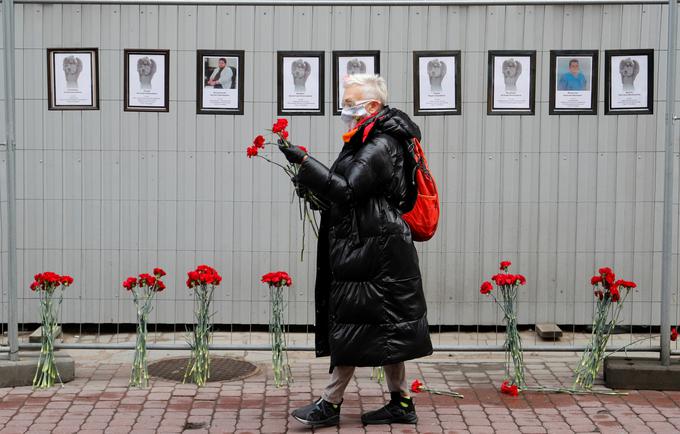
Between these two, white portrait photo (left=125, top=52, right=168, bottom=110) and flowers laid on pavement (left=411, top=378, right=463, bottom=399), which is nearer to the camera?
flowers laid on pavement (left=411, top=378, right=463, bottom=399)

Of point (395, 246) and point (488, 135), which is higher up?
point (488, 135)

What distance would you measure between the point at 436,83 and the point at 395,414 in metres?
2.95

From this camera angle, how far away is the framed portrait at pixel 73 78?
25.2 ft

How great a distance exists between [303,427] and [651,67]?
3.91 m

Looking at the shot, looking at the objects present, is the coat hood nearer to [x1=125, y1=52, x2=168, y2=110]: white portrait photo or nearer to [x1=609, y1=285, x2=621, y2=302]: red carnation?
[x1=609, y1=285, x2=621, y2=302]: red carnation

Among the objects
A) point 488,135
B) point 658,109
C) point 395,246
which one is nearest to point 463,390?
point 395,246

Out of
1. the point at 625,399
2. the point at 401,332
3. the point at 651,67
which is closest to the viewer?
the point at 401,332

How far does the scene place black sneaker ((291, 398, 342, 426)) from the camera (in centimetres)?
570

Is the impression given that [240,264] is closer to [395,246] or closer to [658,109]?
[395,246]

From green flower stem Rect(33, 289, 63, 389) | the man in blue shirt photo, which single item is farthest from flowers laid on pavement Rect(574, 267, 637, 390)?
green flower stem Rect(33, 289, 63, 389)

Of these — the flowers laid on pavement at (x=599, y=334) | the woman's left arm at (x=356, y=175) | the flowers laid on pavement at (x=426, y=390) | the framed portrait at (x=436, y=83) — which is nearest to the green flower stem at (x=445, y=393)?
the flowers laid on pavement at (x=426, y=390)

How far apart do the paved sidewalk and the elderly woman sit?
0.54 metres

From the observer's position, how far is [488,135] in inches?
306

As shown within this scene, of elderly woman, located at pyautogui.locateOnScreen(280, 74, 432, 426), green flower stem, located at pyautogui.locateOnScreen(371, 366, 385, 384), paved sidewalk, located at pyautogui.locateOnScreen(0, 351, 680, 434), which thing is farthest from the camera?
green flower stem, located at pyautogui.locateOnScreen(371, 366, 385, 384)
